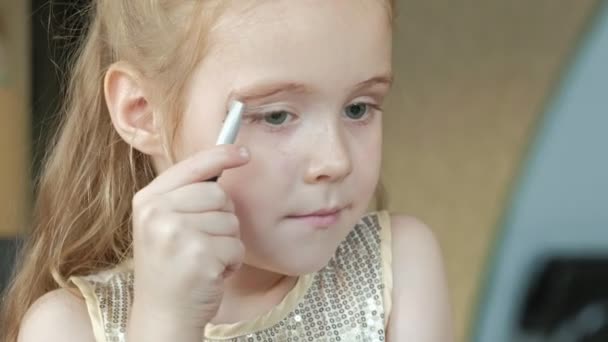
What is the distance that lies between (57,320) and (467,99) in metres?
1.30

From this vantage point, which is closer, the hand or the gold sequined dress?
the hand

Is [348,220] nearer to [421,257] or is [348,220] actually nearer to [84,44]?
[421,257]

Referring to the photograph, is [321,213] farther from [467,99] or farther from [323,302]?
[467,99]

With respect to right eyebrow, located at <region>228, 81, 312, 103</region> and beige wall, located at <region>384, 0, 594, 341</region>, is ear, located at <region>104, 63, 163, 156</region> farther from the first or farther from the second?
beige wall, located at <region>384, 0, 594, 341</region>

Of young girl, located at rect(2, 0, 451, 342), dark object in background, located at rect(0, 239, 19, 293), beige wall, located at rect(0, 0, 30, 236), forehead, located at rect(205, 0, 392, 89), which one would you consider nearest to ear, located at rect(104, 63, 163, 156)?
young girl, located at rect(2, 0, 451, 342)

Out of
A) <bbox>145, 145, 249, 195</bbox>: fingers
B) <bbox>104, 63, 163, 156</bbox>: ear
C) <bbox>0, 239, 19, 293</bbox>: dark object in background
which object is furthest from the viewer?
<bbox>0, 239, 19, 293</bbox>: dark object in background

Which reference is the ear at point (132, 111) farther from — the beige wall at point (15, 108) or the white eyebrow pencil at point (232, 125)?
the beige wall at point (15, 108)

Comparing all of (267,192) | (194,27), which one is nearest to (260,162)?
(267,192)

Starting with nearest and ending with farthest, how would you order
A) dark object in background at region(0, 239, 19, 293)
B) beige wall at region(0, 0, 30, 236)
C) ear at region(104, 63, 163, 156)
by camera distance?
ear at region(104, 63, 163, 156) < dark object in background at region(0, 239, 19, 293) < beige wall at region(0, 0, 30, 236)

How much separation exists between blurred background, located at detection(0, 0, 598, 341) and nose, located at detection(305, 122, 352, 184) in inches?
49.0

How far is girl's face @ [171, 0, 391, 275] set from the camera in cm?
98

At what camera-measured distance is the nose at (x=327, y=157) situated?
3.23ft

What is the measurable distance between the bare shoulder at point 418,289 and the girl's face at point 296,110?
0.61ft

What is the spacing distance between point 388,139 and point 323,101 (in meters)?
1.32
